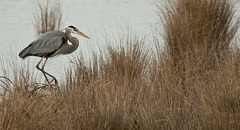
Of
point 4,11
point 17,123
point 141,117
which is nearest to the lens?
point 17,123

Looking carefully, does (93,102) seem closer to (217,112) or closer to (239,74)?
(217,112)

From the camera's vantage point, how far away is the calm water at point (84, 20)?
21.4ft

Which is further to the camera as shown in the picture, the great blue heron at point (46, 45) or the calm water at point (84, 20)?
the calm water at point (84, 20)

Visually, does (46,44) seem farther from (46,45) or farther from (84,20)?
(84,20)

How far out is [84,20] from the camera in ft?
28.8

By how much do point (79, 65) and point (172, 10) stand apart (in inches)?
54.1

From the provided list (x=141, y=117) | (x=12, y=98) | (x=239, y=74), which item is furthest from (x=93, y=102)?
(x=239, y=74)

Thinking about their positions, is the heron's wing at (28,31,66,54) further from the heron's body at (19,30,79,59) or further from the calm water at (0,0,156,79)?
the calm water at (0,0,156,79)

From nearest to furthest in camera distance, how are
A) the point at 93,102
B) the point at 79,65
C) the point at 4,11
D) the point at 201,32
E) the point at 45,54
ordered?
the point at 93,102
the point at 79,65
the point at 201,32
the point at 45,54
the point at 4,11

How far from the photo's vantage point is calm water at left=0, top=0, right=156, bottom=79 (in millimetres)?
6523

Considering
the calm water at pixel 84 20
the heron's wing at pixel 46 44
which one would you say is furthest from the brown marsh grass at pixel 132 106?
the calm water at pixel 84 20

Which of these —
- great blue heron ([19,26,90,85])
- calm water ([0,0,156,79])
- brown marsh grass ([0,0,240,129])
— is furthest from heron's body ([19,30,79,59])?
brown marsh grass ([0,0,240,129])

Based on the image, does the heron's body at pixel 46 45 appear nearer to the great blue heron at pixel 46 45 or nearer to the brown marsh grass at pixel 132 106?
the great blue heron at pixel 46 45

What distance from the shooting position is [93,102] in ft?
9.88
